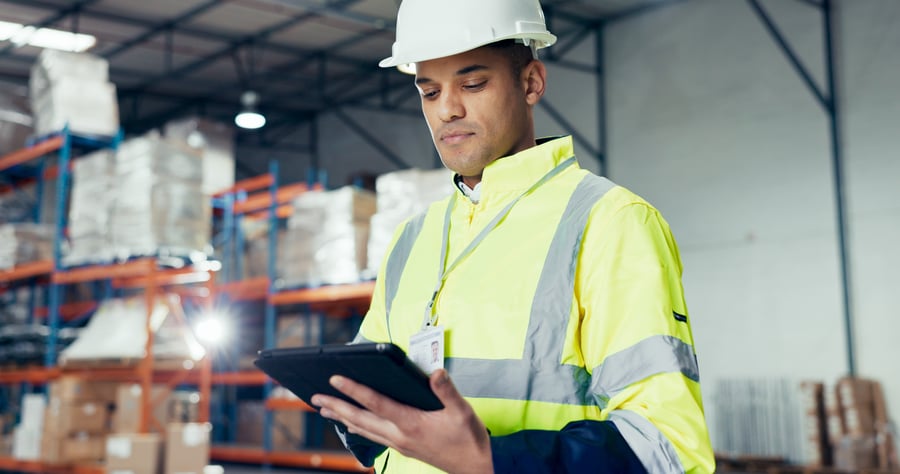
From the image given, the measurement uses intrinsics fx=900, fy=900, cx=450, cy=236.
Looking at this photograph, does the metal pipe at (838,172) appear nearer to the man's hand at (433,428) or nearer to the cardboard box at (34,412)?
the cardboard box at (34,412)

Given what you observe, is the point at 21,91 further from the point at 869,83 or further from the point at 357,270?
the point at 869,83

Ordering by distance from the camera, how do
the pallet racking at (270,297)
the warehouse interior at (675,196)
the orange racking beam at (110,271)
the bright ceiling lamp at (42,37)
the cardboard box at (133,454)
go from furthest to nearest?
1. the bright ceiling lamp at (42,37)
2. the pallet racking at (270,297)
3. the warehouse interior at (675,196)
4. the orange racking beam at (110,271)
5. the cardboard box at (133,454)

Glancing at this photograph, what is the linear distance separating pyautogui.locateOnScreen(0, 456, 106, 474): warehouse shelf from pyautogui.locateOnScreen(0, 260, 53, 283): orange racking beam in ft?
6.96

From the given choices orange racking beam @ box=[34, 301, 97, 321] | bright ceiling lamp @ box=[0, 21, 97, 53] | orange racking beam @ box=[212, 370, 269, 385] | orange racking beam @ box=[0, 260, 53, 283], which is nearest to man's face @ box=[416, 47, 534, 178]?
orange racking beam @ box=[0, 260, 53, 283]

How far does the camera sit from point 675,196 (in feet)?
41.9

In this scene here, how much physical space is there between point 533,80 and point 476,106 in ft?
0.49

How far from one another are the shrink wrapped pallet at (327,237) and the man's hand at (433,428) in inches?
349

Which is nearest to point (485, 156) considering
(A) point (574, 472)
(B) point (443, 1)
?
(B) point (443, 1)

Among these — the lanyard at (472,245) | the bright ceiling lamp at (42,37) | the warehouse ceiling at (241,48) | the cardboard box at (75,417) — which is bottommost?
the cardboard box at (75,417)

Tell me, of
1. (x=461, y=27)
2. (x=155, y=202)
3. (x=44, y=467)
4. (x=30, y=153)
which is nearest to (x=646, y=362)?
(x=461, y=27)

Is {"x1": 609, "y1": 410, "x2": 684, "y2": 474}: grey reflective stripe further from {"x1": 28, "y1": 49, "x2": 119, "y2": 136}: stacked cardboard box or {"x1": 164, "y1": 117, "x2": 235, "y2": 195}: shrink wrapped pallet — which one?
{"x1": 164, "y1": 117, "x2": 235, "y2": 195}: shrink wrapped pallet

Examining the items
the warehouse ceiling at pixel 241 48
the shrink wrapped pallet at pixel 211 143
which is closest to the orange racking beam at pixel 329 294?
the shrink wrapped pallet at pixel 211 143

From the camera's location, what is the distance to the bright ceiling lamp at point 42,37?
1344cm

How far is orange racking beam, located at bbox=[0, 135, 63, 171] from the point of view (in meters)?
10.1
